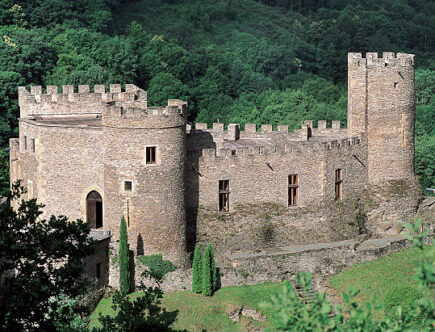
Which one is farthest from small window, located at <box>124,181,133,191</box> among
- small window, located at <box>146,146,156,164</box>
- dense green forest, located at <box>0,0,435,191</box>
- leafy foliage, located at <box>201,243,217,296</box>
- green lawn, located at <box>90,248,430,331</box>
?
→ dense green forest, located at <box>0,0,435,191</box>

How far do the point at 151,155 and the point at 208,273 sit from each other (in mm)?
5976

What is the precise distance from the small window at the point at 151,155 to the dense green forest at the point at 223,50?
17112mm

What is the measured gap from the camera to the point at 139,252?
51812mm

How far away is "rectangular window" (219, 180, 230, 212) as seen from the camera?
55156 millimetres

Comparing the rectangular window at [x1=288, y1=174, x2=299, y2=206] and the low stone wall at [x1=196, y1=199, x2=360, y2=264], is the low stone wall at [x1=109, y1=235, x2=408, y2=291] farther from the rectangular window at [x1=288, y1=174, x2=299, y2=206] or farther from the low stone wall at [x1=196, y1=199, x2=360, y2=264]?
the rectangular window at [x1=288, y1=174, x2=299, y2=206]

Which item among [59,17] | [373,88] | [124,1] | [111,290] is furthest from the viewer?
[124,1]

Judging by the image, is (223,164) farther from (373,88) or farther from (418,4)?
(418,4)

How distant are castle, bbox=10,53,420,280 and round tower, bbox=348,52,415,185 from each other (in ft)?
0.17

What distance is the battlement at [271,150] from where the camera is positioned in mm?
54750

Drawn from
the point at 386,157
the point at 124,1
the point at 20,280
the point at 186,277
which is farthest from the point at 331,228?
the point at 124,1

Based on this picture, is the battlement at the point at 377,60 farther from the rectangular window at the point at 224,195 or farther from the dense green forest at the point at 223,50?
the dense green forest at the point at 223,50

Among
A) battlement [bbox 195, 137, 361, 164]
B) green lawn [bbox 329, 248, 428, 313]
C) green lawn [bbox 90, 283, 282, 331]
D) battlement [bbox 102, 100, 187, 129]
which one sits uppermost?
battlement [bbox 102, 100, 187, 129]

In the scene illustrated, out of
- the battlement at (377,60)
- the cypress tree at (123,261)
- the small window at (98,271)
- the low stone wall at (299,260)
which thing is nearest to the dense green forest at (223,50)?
the small window at (98,271)

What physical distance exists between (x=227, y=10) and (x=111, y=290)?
9157 centimetres
